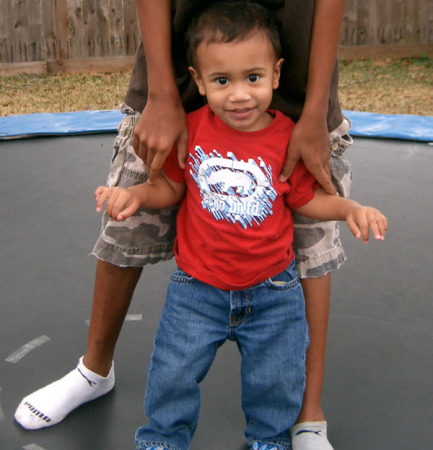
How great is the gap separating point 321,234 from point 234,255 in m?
0.24

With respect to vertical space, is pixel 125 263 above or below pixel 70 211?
above

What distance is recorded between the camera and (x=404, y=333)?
1743 millimetres

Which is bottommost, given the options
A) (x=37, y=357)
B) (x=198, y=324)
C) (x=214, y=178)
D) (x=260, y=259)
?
(x=37, y=357)

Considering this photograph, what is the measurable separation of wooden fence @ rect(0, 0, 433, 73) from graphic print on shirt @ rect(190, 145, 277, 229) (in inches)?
203

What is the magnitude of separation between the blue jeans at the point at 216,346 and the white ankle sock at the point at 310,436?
0.09 m

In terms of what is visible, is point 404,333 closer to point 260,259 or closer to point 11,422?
point 260,259

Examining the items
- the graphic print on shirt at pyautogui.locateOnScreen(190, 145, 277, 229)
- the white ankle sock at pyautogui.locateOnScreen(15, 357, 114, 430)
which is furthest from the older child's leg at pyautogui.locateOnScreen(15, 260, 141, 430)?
the graphic print on shirt at pyautogui.locateOnScreen(190, 145, 277, 229)

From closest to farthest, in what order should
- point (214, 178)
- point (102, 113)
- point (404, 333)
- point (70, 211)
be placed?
point (214, 178)
point (404, 333)
point (70, 211)
point (102, 113)

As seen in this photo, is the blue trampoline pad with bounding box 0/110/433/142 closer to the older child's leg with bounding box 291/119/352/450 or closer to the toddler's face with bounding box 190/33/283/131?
the older child's leg with bounding box 291/119/352/450

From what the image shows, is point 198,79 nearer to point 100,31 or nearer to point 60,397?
point 60,397

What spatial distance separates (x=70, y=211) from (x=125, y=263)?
1206 millimetres

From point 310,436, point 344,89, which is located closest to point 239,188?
point 310,436

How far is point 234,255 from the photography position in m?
1.20

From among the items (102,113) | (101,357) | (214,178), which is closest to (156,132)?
(214,178)
